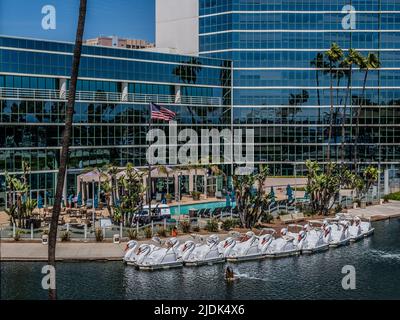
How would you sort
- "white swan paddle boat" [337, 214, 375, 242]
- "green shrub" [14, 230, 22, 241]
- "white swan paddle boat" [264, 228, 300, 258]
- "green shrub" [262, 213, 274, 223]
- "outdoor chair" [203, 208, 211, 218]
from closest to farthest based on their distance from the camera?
"white swan paddle boat" [264, 228, 300, 258] → "green shrub" [14, 230, 22, 241] → "white swan paddle boat" [337, 214, 375, 242] → "green shrub" [262, 213, 274, 223] → "outdoor chair" [203, 208, 211, 218]

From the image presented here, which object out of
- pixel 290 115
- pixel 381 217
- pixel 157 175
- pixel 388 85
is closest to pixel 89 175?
pixel 157 175

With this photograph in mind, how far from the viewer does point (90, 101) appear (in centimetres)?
8194

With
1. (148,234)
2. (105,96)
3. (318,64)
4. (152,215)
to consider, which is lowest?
(148,234)

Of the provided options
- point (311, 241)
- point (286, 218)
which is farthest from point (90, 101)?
point (311, 241)

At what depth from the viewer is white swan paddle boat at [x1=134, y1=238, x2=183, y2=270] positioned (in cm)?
4688

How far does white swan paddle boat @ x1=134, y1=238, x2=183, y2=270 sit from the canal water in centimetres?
67

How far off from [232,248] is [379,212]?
31126 mm

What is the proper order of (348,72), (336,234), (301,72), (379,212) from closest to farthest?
1. (336,234)
2. (379,212)
3. (348,72)
4. (301,72)

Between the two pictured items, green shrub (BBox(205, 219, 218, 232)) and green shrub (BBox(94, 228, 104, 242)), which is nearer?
green shrub (BBox(94, 228, 104, 242))

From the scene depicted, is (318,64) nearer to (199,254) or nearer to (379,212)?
(379,212)

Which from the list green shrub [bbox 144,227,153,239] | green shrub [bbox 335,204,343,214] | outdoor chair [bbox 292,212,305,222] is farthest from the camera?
green shrub [bbox 335,204,343,214]

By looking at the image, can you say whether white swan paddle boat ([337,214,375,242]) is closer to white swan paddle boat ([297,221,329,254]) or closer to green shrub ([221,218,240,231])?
white swan paddle boat ([297,221,329,254])

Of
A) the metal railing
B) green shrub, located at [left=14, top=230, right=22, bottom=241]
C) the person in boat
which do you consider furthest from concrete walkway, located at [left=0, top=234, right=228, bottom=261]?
the metal railing

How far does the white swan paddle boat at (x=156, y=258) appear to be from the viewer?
4688cm
